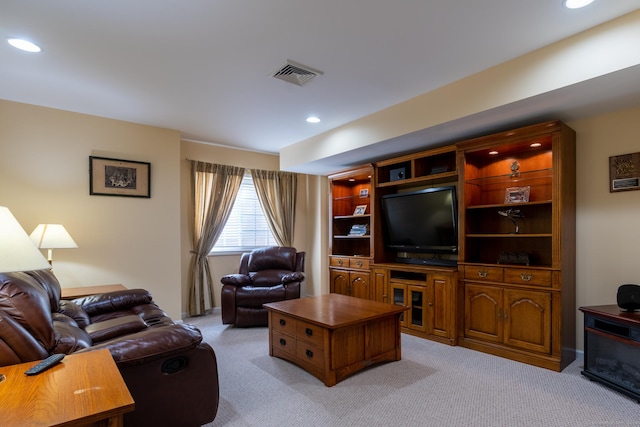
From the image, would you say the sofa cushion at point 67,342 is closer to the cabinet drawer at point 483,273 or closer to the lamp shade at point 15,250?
the lamp shade at point 15,250

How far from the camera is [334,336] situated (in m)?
2.73

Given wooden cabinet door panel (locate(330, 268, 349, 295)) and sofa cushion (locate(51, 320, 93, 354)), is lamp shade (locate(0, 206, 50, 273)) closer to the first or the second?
sofa cushion (locate(51, 320, 93, 354))

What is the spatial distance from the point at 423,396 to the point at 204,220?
13.0 feet

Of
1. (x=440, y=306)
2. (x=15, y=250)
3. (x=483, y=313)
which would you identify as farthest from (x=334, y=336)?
(x=15, y=250)

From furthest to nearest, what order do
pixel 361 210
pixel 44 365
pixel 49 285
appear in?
pixel 361 210, pixel 49 285, pixel 44 365

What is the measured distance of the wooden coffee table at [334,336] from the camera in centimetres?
274

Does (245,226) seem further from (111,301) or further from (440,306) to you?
(440,306)

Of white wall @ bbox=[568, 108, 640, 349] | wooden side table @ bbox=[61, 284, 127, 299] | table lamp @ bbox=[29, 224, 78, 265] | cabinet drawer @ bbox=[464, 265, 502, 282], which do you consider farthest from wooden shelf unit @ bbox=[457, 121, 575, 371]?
table lamp @ bbox=[29, 224, 78, 265]

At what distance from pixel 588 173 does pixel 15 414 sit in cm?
428

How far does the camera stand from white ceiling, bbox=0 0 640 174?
2119mm

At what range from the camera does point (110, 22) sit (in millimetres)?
2230

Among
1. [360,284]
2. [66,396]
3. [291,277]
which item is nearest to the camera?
[66,396]

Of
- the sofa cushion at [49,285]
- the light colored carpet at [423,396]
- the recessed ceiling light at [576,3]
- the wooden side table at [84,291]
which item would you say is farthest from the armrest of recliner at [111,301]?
the recessed ceiling light at [576,3]

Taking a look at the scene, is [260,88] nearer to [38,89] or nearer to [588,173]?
[38,89]
